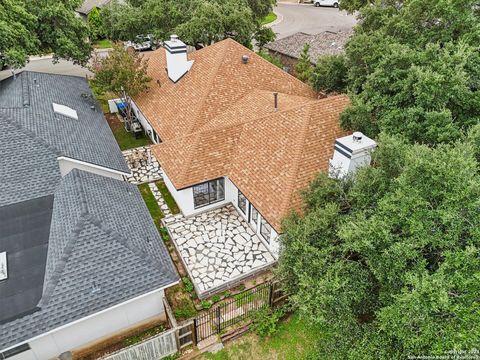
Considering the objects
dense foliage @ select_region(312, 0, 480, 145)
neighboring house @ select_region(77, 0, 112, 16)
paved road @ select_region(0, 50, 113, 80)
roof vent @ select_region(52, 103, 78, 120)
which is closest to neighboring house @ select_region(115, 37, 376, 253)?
dense foliage @ select_region(312, 0, 480, 145)

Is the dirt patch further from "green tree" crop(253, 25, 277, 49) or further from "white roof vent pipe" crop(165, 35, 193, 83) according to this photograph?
"green tree" crop(253, 25, 277, 49)

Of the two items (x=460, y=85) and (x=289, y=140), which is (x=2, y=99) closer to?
(x=289, y=140)

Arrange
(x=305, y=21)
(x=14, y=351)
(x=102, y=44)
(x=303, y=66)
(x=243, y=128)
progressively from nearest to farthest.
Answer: (x=14, y=351), (x=243, y=128), (x=303, y=66), (x=102, y=44), (x=305, y=21)

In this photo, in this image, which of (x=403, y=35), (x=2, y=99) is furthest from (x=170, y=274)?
(x=2, y=99)

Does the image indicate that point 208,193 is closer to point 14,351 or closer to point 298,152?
point 298,152

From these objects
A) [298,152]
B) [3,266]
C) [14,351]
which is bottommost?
[14,351]

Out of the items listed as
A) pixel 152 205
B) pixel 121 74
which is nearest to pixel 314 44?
pixel 121 74
